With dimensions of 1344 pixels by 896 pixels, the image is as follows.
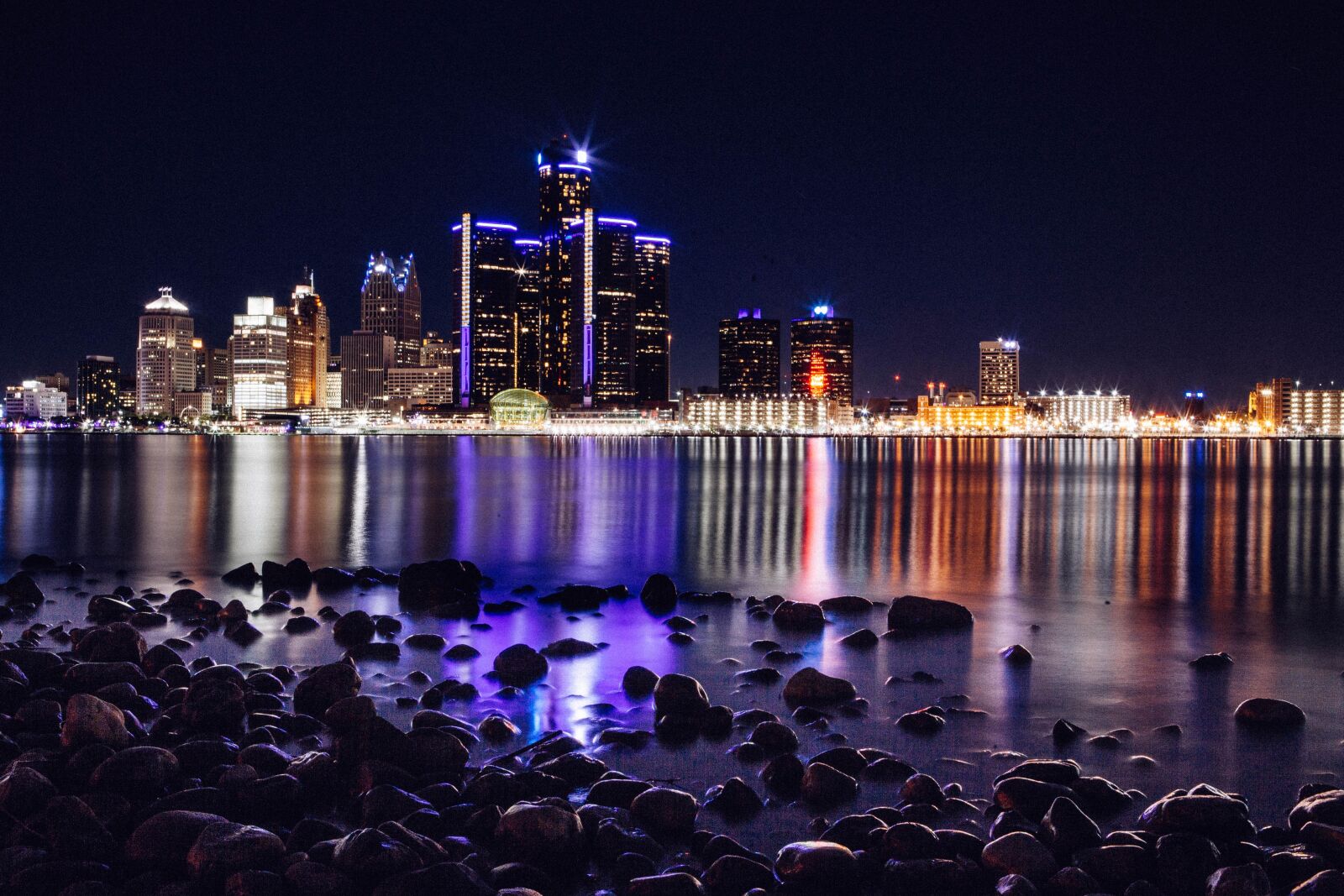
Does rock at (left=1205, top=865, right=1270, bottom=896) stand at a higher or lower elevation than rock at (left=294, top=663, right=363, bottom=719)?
lower

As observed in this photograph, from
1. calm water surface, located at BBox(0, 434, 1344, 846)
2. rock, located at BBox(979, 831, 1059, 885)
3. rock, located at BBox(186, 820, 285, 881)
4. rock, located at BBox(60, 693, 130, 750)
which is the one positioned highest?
rock, located at BBox(60, 693, 130, 750)

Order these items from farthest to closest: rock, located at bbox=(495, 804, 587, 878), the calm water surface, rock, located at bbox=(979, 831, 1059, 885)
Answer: the calm water surface, rock, located at bbox=(495, 804, 587, 878), rock, located at bbox=(979, 831, 1059, 885)

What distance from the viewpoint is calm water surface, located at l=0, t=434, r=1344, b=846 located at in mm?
13469

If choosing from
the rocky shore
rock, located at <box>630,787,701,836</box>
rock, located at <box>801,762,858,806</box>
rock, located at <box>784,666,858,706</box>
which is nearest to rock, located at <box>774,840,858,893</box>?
the rocky shore

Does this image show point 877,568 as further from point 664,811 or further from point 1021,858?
point 1021,858

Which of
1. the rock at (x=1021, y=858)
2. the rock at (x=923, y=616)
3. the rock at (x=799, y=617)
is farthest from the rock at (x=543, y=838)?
the rock at (x=923, y=616)

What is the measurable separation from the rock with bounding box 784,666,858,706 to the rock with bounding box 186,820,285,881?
7548 millimetres

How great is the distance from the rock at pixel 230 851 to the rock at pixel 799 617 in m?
12.5

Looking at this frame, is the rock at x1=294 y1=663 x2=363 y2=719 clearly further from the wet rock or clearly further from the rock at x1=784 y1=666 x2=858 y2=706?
the rock at x1=784 y1=666 x2=858 y2=706

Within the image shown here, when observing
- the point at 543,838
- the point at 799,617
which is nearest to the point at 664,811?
the point at 543,838

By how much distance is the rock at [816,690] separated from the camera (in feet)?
45.6

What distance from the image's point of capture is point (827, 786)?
10.3 metres

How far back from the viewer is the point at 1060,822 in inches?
364

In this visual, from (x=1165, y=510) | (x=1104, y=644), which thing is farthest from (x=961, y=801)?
(x=1165, y=510)
